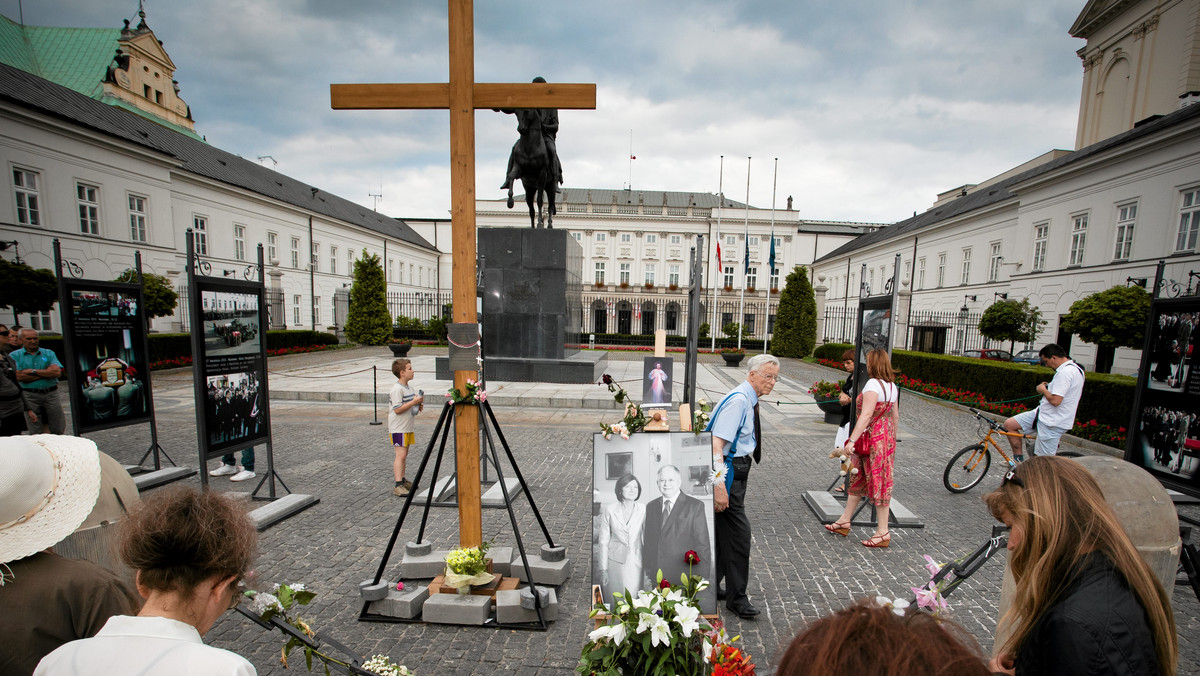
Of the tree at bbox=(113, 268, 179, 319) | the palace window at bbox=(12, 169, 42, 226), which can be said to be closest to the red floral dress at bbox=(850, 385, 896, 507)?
the tree at bbox=(113, 268, 179, 319)

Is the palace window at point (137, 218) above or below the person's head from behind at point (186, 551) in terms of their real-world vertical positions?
above

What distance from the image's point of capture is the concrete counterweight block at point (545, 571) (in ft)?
12.7

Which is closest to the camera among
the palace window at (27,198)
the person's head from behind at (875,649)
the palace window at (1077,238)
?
the person's head from behind at (875,649)

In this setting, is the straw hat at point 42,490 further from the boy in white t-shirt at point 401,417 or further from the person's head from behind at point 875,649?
the boy in white t-shirt at point 401,417

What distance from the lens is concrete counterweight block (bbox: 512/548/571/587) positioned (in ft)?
12.7

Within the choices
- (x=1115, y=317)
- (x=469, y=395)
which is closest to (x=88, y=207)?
(x=469, y=395)

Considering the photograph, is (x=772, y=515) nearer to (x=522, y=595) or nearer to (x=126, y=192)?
(x=522, y=595)

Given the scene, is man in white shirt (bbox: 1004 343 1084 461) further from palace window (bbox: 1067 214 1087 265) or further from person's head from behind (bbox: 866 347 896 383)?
palace window (bbox: 1067 214 1087 265)

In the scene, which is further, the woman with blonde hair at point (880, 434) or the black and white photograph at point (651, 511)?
the woman with blonde hair at point (880, 434)

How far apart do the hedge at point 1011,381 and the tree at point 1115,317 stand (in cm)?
213

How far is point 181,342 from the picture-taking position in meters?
18.0

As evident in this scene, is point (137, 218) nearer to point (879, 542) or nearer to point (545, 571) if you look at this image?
point (545, 571)

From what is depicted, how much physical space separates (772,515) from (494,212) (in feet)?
155

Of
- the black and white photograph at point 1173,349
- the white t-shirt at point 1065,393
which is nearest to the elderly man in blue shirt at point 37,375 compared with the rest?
the white t-shirt at point 1065,393
